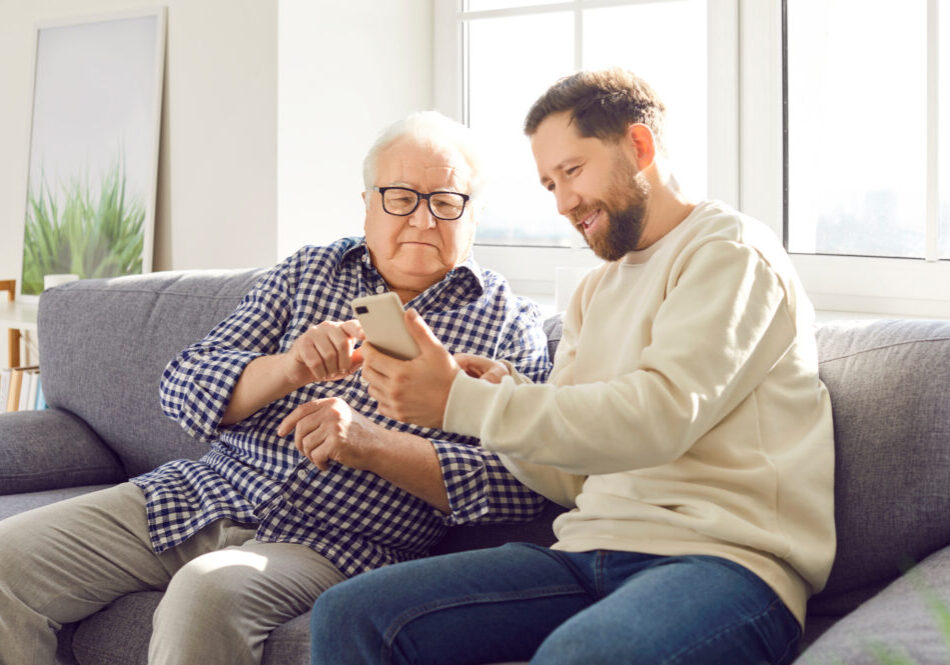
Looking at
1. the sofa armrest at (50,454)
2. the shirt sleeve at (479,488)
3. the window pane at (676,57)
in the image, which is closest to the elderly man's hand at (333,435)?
the shirt sleeve at (479,488)

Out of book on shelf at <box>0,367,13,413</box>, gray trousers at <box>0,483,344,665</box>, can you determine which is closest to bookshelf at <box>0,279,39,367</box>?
book on shelf at <box>0,367,13,413</box>

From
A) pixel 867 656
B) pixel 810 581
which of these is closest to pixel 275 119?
pixel 810 581

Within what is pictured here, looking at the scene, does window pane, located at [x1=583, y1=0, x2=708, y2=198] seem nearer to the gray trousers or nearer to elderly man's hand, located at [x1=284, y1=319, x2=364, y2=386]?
elderly man's hand, located at [x1=284, y1=319, x2=364, y2=386]

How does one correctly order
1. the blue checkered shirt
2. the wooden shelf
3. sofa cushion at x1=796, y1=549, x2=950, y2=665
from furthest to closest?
the wooden shelf
the blue checkered shirt
sofa cushion at x1=796, y1=549, x2=950, y2=665

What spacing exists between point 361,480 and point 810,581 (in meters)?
0.74

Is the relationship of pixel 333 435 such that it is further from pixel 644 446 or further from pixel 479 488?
pixel 644 446

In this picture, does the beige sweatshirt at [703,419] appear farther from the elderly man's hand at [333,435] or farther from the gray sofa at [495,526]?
the elderly man's hand at [333,435]

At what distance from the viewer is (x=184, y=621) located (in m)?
1.53

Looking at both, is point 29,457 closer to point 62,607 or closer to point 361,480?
point 62,607

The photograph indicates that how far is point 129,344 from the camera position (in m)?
2.41

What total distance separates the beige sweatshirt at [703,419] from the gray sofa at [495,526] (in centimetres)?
10

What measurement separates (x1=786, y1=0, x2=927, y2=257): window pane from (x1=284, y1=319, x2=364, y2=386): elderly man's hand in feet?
4.28

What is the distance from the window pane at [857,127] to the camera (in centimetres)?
235

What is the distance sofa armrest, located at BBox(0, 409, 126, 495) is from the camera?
229 cm
